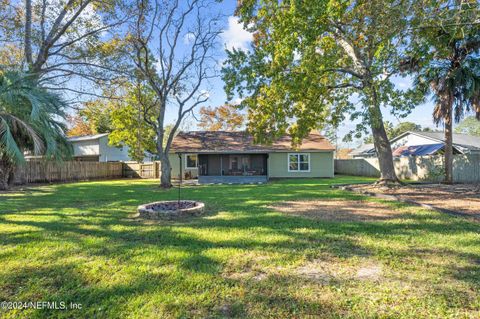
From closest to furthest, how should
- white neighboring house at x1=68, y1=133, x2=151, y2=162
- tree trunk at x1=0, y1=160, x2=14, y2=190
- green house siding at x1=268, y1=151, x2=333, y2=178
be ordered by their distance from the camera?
tree trunk at x1=0, y1=160, x2=14, y2=190 < green house siding at x1=268, y1=151, x2=333, y2=178 < white neighboring house at x1=68, y1=133, x2=151, y2=162

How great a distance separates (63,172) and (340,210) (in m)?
19.7

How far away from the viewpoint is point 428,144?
2330 centimetres

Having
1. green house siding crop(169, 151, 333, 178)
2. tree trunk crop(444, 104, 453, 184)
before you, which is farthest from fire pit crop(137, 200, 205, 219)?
tree trunk crop(444, 104, 453, 184)

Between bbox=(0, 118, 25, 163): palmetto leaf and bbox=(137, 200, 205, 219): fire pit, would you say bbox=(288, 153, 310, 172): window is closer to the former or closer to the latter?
bbox=(137, 200, 205, 219): fire pit

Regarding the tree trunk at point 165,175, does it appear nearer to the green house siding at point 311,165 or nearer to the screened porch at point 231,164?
the screened porch at point 231,164

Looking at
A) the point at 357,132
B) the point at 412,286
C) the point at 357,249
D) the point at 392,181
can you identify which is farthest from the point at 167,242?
the point at 392,181

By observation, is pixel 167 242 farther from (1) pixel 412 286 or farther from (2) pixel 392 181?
(2) pixel 392 181

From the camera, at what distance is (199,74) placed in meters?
16.1

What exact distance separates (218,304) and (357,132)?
11.5 metres

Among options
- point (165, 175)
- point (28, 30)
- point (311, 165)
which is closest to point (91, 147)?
point (28, 30)

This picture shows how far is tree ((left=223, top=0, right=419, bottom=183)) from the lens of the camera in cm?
871

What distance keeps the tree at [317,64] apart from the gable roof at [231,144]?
5.92 m

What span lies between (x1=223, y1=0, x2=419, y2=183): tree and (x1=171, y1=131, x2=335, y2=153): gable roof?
19.4 feet

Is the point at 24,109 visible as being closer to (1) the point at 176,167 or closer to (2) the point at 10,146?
(2) the point at 10,146
